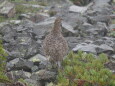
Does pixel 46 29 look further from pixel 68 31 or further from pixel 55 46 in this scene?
pixel 55 46

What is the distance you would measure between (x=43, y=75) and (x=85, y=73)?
4.10ft

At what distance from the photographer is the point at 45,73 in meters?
8.71

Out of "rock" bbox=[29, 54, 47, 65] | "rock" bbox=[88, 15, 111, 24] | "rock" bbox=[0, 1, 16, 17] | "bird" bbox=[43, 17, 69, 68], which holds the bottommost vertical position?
"rock" bbox=[88, 15, 111, 24]

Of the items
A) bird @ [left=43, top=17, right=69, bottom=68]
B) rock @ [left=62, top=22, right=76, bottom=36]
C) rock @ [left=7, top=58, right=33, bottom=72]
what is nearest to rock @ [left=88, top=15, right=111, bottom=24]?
rock @ [left=62, top=22, right=76, bottom=36]

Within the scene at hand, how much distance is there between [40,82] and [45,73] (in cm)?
30

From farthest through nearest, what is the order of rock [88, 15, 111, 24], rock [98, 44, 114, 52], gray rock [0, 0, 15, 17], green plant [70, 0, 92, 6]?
green plant [70, 0, 92, 6], rock [88, 15, 111, 24], gray rock [0, 0, 15, 17], rock [98, 44, 114, 52]

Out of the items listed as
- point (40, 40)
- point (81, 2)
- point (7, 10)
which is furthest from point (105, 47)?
point (81, 2)

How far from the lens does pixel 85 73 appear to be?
26.3 ft

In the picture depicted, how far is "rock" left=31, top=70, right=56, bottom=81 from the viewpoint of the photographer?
27.9ft

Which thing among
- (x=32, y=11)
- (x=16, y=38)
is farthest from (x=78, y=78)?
(x=32, y=11)

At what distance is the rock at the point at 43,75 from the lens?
27.9 feet

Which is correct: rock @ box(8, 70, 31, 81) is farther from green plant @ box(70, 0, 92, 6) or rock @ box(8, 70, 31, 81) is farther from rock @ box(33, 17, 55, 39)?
green plant @ box(70, 0, 92, 6)

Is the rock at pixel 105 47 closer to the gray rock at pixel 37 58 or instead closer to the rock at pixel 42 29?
the gray rock at pixel 37 58

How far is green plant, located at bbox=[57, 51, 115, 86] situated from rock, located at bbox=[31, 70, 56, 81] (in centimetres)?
23
